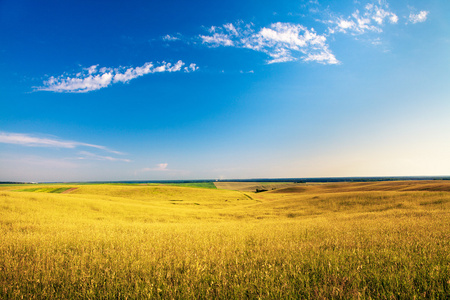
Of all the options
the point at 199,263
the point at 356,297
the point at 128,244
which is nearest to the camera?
the point at 356,297

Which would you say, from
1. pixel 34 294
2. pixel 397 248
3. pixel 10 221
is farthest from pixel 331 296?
pixel 10 221

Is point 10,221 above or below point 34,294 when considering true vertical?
below

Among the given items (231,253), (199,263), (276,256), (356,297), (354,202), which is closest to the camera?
(356,297)

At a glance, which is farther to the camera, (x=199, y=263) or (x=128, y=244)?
(x=128, y=244)

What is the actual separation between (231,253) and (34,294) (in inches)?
148

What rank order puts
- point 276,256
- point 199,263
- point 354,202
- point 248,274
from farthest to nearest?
point 354,202 < point 276,256 < point 199,263 < point 248,274

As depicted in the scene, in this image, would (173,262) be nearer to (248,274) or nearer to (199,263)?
(199,263)

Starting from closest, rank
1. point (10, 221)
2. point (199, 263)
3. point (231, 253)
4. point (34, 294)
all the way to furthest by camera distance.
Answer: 1. point (34, 294)
2. point (199, 263)
3. point (231, 253)
4. point (10, 221)

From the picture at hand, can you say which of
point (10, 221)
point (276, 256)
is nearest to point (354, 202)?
point (276, 256)

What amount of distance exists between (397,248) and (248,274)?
14.3 ft

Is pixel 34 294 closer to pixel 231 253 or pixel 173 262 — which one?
pixel 173 262

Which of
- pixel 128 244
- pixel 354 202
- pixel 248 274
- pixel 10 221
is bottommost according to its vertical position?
pixel 354 202

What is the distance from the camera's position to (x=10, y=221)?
36.3 feet

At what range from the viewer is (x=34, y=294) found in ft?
9.84
